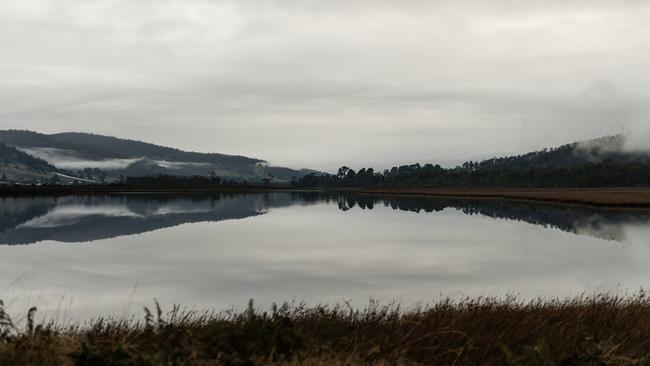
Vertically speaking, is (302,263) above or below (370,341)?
below

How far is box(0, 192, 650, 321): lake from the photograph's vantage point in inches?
1107

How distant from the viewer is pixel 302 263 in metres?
39.7

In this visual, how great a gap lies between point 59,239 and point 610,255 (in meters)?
48.5

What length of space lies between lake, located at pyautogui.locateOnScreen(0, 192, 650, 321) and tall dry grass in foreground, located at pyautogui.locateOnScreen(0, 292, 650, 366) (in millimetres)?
6909

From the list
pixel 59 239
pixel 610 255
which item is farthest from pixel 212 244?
pixel 610 255

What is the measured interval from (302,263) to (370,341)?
26.5 meters

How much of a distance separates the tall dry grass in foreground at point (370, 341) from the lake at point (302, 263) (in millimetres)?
6909

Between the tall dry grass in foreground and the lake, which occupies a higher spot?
the tall dry grass in foreground

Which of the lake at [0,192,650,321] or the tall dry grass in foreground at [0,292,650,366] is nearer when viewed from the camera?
the tall dry grass in foreground at [0,292,650,366]

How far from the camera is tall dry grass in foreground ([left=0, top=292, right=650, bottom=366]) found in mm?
10648

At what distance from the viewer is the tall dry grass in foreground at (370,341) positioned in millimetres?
10648

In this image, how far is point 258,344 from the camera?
1181cm

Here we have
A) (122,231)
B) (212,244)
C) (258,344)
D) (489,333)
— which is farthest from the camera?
(122,231)

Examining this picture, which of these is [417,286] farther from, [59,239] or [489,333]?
[59,239]
